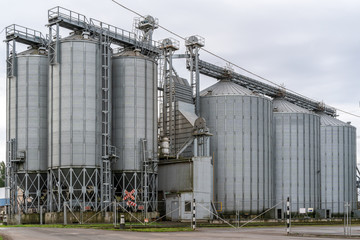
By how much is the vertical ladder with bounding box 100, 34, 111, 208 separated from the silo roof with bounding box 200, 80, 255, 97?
23.4 m

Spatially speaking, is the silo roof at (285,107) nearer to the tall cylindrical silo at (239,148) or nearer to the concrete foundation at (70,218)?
the tall cylindrical silo at (239,148)

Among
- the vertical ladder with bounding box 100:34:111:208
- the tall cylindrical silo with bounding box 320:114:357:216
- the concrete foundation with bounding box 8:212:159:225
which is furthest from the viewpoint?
the tall cylindrical silo with bounding box 320:114:357:216

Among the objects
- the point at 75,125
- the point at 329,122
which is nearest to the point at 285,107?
the point at 329,122

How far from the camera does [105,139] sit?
76.8 meters

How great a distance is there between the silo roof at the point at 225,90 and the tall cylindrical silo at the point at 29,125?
29.3 m

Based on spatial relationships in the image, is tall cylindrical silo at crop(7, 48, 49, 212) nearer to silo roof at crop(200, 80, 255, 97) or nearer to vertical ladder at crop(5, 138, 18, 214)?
vertical ladder at crop(5, 138, 18, 214)

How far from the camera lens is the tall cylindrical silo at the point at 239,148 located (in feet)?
298

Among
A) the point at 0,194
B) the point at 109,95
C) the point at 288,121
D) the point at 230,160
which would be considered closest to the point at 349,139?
the point at 288,121

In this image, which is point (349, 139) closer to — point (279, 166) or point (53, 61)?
point (279, 166)

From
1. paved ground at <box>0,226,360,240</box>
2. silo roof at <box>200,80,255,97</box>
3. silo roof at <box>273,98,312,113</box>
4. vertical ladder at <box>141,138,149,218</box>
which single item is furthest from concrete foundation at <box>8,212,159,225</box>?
silo roof at <box>273,98,312,113</box>

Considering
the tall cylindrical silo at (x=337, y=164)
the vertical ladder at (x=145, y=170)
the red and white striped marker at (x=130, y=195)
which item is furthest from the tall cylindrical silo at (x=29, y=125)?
the tall cylindrical silo at (x=337, y=164)

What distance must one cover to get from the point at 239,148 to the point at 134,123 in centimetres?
2058

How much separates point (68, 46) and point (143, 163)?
1930cm

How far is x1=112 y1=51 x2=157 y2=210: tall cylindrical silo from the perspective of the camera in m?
79.4
